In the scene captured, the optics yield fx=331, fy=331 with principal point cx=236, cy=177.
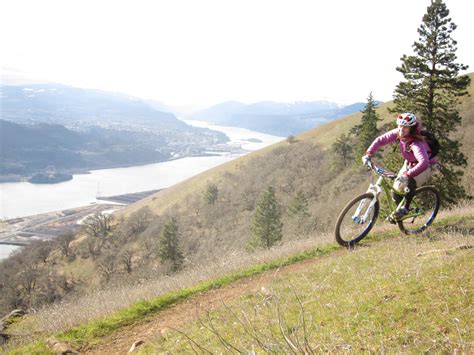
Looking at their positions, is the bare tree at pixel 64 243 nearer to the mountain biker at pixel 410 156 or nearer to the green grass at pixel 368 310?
the green grass at pixel 368 310

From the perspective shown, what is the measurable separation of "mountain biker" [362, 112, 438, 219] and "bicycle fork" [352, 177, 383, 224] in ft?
1.36

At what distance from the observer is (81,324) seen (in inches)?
298

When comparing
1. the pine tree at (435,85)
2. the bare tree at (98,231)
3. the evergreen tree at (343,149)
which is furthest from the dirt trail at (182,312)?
the bare tree at (98,231)

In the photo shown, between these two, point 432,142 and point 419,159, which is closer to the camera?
point 419,159

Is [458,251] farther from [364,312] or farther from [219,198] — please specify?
[219,198]

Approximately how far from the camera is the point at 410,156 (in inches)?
329

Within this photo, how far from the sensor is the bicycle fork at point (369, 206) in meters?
8.89

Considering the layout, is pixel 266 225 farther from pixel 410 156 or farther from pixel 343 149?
pixel 410 156

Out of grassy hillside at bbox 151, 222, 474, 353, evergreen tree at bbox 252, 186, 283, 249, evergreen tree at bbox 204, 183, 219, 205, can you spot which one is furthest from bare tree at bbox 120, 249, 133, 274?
grassy hillside at bbox 151, 222, 474, 353

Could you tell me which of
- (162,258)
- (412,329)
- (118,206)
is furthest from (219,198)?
(412,329)

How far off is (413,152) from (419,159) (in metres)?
0.35

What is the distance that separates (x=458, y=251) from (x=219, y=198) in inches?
3026

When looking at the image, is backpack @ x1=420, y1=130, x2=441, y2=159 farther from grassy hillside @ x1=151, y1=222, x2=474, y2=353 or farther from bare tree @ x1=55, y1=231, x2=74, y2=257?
bare tree @ x1=55, y1=231, x2=74, y2=257

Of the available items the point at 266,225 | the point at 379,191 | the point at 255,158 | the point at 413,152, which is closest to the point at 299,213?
the point at 266,225
